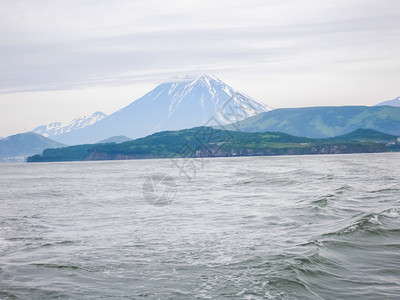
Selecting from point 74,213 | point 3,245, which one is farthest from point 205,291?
point 74,213

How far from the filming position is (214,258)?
17.5 metres

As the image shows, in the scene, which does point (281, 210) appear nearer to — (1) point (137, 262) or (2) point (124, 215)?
(2) point (124, 215)

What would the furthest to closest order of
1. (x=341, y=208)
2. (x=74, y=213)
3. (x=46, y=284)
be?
(x=74, y=213), (x=341, y=208), (x=46, y=284)

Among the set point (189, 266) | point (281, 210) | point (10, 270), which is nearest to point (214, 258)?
point (189, 266)

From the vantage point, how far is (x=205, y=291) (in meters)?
13.5

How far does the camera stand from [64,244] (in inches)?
834

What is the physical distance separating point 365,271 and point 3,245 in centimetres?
1627

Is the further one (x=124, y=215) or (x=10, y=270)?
(x=124, y=215)

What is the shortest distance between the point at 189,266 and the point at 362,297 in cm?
629

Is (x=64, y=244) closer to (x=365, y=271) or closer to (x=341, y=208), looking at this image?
(x=365, y=271)

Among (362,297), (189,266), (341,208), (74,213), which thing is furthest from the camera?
(74,213)

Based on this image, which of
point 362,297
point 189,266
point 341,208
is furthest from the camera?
point 341,208

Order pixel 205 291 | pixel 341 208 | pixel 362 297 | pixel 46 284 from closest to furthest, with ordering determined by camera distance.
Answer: pixel 362 297
pixel 205 291
pixel 46 284
pixel 341 208

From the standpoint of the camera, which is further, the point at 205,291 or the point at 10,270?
the point at 10,270
